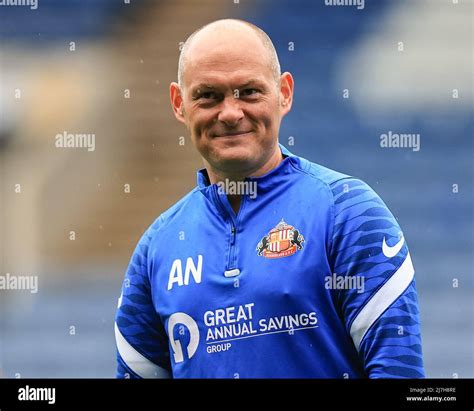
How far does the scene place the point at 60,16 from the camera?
5.64 metres

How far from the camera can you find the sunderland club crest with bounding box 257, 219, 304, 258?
2348 millimetres

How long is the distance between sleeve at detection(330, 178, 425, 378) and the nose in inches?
14.9

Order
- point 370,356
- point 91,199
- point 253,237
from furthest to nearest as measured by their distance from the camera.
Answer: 1. point 91,199
2. point 253,237
3. point 370,356

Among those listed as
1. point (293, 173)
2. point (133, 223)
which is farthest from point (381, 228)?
point (133, 223)

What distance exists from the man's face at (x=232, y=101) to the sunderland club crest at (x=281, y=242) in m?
0.21

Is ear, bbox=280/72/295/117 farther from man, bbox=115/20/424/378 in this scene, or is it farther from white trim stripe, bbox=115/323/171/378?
white trim stripe, bbox=115/323/171/378

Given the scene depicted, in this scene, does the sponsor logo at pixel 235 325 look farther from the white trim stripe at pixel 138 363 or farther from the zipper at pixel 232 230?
the white trim stripe at pixel 138 363

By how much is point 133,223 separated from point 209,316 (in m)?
2.95

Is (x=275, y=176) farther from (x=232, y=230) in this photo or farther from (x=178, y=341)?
(x=178, y=341)

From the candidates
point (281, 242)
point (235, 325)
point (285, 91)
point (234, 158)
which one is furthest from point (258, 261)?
point (285, 91)

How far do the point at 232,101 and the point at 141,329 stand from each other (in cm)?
77

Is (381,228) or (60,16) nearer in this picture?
(381,228)

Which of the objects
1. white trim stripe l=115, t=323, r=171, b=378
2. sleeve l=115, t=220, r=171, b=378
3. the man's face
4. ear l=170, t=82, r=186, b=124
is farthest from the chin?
white trim stripe l=115, t=323, r=171, b=378

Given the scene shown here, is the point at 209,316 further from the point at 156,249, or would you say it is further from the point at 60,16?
the point at 60,16
